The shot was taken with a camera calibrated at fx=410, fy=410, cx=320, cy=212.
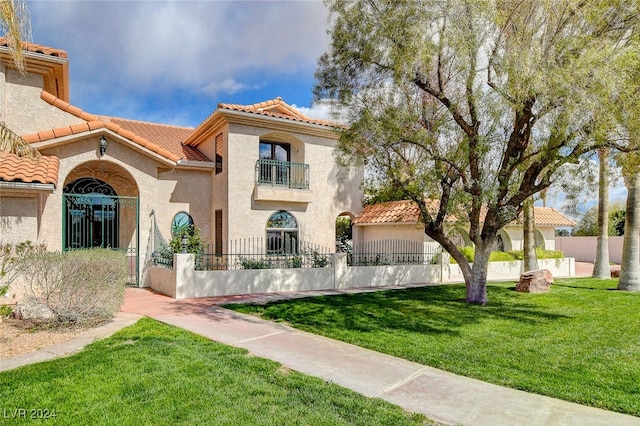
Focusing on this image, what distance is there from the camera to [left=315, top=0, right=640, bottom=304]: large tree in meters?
10.1

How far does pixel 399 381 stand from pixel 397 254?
1377 cm

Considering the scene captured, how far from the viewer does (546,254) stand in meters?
25.7

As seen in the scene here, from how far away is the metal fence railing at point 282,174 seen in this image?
19312mm

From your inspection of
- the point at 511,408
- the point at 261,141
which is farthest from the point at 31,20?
the point at 261,141

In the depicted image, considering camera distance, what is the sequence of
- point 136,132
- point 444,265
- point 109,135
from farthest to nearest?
point 136,132 < point 444,265 < point 109,135

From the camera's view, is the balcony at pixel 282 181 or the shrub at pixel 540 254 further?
the shrub at pixel 540 254

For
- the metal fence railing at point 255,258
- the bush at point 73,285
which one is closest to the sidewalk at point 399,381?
the bush at point 73,285

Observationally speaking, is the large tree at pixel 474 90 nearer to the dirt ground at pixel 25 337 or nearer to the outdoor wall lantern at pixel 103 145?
the outdoor wall lantern at pixel 103 145

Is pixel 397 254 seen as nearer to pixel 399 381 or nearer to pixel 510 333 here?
pixel 510 333

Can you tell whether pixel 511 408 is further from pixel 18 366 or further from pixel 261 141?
pixel 261 141

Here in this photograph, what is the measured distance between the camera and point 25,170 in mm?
11922

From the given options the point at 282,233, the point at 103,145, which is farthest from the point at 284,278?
the point at 103,145

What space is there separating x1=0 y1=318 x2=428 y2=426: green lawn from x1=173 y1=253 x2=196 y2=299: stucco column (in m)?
6.43

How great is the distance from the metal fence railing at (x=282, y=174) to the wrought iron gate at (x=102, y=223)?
225 inches
